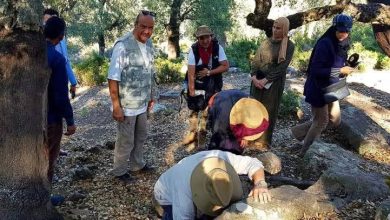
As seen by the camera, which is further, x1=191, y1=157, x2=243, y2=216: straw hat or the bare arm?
the bare arm

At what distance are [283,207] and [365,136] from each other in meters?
3.80

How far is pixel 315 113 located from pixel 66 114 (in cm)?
303

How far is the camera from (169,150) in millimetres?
6020

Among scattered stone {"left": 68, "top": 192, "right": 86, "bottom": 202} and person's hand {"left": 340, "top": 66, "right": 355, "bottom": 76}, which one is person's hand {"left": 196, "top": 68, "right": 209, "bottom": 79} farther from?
scattered stone {"left": 68, "top": 192, "right": 86, "bottom": 202}

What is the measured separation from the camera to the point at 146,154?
5.94m

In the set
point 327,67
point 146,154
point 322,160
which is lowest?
point 146,154

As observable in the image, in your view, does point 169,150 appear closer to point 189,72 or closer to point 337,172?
point 189,72

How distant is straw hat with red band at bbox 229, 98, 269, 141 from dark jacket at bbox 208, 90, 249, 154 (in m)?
0.36

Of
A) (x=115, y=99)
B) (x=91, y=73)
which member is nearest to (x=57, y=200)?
(x=115, y=99)

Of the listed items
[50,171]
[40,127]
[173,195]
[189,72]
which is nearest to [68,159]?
[50,171]

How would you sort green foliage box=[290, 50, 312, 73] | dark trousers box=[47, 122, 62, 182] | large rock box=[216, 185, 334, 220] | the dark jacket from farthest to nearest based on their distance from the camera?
green foliage box=[290, 50, 312, 73]
dark trousers box=[47, 122, 62, 182]
the dark jacket
large rock box=[216, 185, 334, 220]

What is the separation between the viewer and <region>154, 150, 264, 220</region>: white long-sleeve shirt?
270 centimetres

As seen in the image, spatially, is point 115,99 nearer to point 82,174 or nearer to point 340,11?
point 82,174

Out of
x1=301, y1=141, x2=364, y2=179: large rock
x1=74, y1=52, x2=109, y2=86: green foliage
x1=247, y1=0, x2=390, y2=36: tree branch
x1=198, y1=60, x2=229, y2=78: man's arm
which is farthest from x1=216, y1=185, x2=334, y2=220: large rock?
x1=74, y1=52, x2=109, y2=86: green foliage
